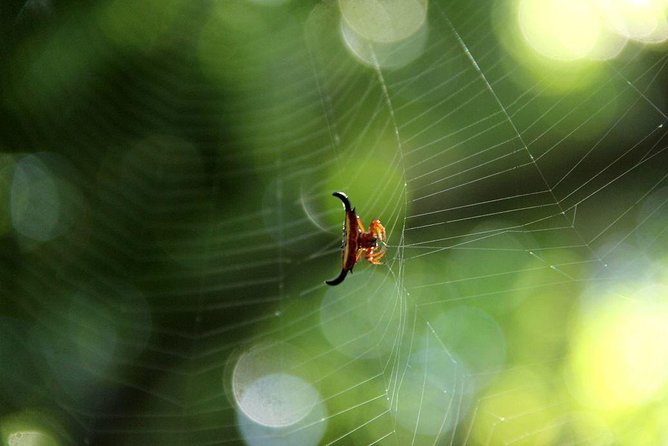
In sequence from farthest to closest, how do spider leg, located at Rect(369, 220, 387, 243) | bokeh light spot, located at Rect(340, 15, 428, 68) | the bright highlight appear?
1. bokeh light spot, located at Rect(340, 15, 428, 68)
2. spider leg, located at Rect(369, 220, 387, 243)
3. the bright highlight

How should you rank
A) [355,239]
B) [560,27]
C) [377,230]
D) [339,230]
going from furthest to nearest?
[339,230] < [560,27] < [377,230] < [355,239]

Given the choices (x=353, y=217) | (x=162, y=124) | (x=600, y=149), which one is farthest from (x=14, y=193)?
(x=600, y=149)

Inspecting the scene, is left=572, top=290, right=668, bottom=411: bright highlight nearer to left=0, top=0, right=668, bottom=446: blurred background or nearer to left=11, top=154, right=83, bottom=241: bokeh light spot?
left=0, top=0, right=668, bottom=446: blurred background

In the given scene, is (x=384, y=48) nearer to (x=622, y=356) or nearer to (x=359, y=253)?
(x=359, y=253)

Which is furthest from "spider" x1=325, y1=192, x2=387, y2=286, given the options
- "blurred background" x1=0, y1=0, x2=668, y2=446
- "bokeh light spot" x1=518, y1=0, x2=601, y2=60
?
"bokeh light spot" x1=518, y1=0, x2=601, y2=60

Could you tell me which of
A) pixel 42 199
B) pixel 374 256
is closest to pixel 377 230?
pixel 374 256

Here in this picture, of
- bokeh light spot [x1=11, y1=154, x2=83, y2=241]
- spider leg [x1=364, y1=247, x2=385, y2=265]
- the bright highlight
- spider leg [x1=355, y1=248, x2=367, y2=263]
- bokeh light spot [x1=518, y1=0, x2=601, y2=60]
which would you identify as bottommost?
the bright highlight

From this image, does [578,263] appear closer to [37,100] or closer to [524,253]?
[524,253]

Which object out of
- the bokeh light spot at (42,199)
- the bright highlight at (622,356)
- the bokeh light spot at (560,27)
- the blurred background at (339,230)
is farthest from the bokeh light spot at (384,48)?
the bokeh light spot at (42,199)
